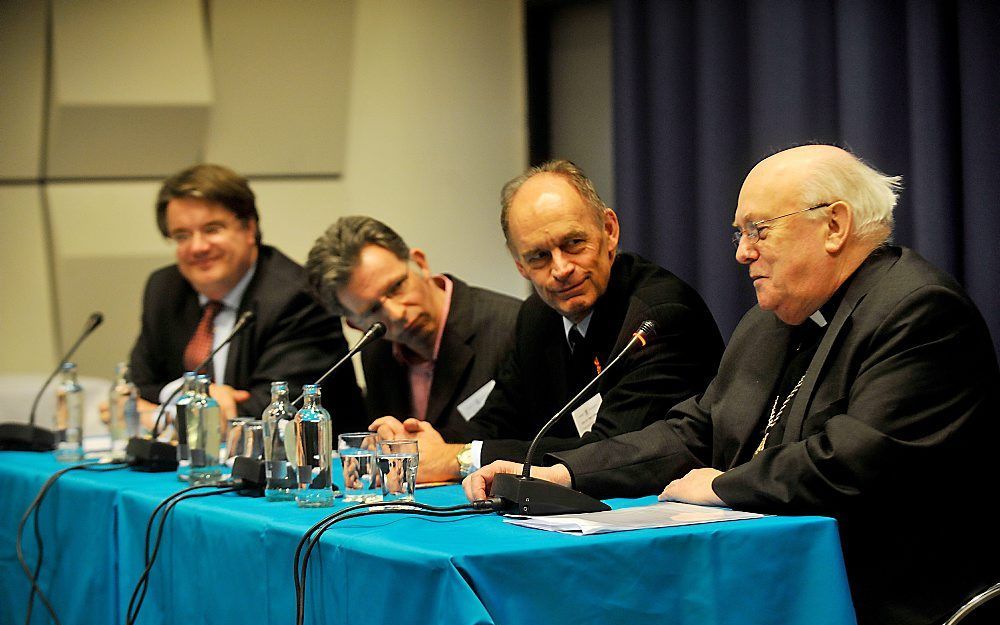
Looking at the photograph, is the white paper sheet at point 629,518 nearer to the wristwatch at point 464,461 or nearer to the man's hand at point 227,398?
the wristwatch at point 464,461

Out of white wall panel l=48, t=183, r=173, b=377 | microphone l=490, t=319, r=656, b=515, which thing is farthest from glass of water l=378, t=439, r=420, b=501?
white wall panel l=48, t=183, r=173, b=377

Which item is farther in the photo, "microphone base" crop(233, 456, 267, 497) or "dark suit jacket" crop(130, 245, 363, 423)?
"dark suit jacket" crop(130, 245, 363, 423)

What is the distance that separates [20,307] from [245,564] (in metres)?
3.00

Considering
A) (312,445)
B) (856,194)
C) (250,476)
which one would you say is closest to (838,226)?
(856,194)

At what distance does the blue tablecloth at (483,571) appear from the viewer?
158 centimetres

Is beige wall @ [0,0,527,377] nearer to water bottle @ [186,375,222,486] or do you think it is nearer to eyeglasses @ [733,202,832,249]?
water bottle @ [186,375,222,486]

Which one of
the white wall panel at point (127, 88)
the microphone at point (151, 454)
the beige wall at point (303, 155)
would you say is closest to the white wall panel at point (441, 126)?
the beige wall at point (303, 155)

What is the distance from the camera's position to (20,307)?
4.63 m

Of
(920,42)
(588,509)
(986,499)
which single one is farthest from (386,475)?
(920,42)

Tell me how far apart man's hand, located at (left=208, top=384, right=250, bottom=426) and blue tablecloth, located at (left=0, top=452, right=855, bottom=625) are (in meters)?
0.98

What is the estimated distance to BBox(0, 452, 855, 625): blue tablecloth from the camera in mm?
1583

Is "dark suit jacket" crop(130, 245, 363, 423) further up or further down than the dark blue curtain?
further down

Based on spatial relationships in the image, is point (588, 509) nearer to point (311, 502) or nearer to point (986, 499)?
point (311, 502)

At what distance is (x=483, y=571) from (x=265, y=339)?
235cm
